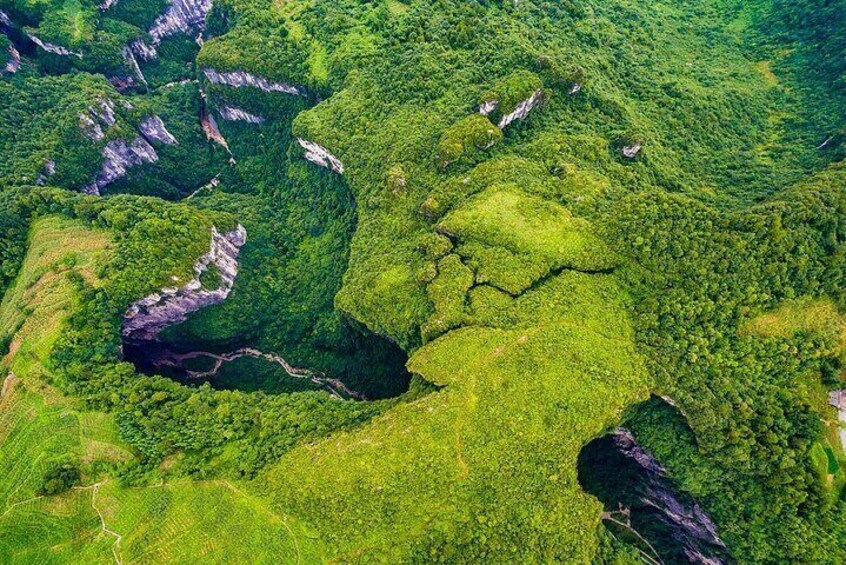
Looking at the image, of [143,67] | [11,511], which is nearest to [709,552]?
[11,511]

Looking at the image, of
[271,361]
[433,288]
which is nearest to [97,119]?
[271,361]

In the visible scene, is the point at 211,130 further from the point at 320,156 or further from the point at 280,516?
the point at 280,516

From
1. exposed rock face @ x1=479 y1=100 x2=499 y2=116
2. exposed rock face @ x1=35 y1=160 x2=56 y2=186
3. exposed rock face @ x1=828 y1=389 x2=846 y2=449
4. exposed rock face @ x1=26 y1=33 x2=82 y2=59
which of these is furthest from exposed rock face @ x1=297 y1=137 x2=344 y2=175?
exposed rock face @ x1=828 y1=389 x2=846 y2=449

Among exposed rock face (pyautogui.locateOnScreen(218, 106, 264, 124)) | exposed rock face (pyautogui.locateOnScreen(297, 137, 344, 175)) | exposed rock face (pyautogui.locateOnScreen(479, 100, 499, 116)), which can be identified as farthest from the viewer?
exposed rock face (pyautogui.locateOnScreen(218, 106, 264, 124))

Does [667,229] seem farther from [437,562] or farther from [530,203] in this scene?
[437,562]

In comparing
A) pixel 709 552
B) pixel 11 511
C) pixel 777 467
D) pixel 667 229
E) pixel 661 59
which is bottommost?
pixel 709 552

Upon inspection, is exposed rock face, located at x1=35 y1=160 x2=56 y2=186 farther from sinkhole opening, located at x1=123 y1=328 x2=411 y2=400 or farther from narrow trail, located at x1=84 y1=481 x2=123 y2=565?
narrow trail, located at x1=84 y1=481 x2=123 y2=565
